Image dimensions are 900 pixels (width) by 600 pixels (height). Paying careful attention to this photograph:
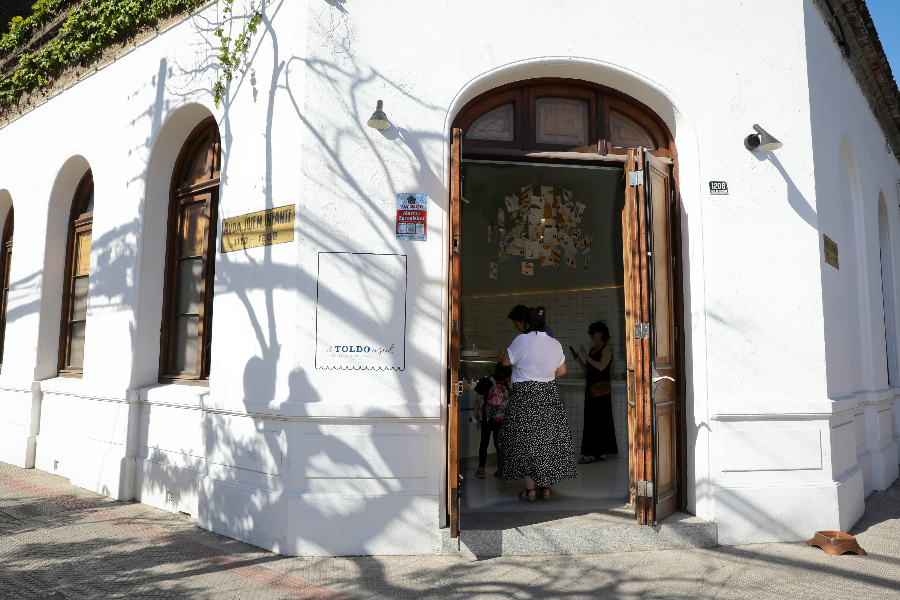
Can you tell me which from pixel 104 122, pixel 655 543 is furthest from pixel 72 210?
pixel 655 543

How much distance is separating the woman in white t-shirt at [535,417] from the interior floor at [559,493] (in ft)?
0.70

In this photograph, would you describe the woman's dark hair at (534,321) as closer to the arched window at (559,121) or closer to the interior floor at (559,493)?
the arched window at (559,121)

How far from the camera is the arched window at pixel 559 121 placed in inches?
204

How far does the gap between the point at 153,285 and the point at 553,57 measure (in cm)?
432

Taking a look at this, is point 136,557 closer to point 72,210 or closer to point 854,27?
point 72,210

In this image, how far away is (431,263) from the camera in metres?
4.74

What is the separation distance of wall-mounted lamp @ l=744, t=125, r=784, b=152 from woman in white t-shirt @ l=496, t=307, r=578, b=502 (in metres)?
2.17

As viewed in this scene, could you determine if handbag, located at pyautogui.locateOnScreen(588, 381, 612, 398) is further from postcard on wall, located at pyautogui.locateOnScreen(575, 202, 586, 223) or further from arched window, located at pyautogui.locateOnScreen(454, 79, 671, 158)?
arched window, located at pyautogui.locateOnScreen(454, 79, 671, 158)

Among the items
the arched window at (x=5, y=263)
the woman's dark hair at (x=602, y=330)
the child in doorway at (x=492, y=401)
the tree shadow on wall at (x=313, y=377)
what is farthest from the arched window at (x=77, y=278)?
the woman's dark hair at (x=602, y=330)

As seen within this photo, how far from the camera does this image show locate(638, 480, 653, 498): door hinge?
4.60 meters

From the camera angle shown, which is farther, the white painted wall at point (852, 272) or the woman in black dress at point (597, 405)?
the woman in black dress at point (597, 405)

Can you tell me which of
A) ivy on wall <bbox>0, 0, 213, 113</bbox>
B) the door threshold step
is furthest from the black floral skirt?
ivy on wall <bbox>0, 0, 213, 113</bbox>

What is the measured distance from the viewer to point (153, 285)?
6207mm

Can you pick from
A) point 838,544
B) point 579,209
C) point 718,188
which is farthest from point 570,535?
point 579,209
